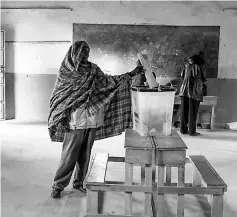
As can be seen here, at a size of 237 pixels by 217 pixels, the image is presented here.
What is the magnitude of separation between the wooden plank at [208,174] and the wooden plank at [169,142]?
0.33 metres

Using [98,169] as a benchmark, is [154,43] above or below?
above

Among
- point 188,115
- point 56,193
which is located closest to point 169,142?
point 56,193

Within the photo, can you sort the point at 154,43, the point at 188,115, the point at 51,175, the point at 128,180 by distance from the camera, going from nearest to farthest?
the point at 128,180
the point at 51,175
the point at 188,115
the point at 154,43

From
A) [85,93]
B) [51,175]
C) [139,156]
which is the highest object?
[85,93]

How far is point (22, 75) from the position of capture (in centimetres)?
762

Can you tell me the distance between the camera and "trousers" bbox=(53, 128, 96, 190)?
10.0ft

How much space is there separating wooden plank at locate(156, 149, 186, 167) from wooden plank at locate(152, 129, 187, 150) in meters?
0.04

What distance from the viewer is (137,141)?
8.11ft

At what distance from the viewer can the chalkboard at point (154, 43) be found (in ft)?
23.9

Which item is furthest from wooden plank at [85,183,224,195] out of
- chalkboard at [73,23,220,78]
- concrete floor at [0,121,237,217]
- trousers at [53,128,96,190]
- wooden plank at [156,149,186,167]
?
chalkboard at [73,23,220,78]

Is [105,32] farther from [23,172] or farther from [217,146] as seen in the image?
[23,172]

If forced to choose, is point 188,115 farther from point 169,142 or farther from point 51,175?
point 169,142

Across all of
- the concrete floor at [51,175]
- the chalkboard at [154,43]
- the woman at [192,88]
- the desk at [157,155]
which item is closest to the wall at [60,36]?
the chalkboard at [154,43]

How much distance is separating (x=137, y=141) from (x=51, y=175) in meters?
1.60
